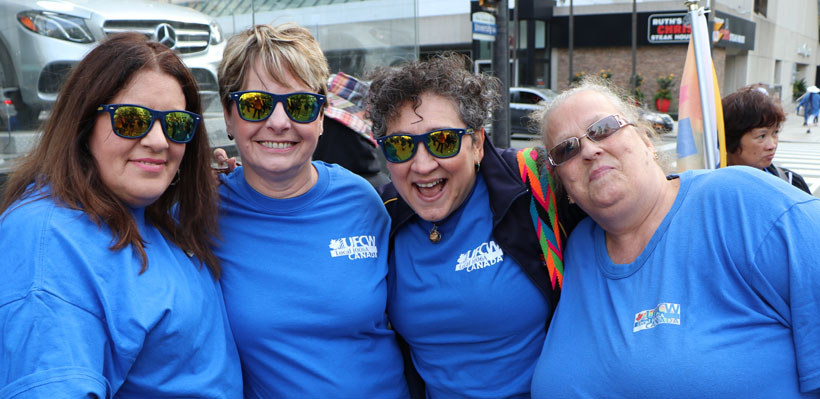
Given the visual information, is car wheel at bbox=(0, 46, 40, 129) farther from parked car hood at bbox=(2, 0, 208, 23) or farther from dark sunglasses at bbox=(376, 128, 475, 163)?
dark sunglasses at bbox=(376, 128, 475, 163)

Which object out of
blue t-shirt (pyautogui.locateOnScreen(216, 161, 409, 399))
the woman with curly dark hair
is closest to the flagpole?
the woman with curly dark hair

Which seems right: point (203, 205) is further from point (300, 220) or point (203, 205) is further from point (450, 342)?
point (450, 342)

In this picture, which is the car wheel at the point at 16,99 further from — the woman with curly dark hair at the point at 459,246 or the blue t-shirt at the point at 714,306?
the blue t-shirt at the point at 714,306

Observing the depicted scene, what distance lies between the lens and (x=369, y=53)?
28.8 ft

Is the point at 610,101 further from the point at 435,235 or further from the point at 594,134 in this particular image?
the point at 435,235

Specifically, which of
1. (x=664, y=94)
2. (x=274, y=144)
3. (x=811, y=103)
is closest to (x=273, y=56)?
(x=274, y=144)

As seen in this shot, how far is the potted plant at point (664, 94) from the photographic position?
1162 inches

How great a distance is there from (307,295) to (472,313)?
2.08 feet

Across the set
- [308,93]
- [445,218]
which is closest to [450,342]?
[445,218]

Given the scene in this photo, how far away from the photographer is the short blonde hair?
2459 millimetres

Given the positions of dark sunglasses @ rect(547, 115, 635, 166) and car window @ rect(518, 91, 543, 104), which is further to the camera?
car window @ rect(518, 91, 543, 104)

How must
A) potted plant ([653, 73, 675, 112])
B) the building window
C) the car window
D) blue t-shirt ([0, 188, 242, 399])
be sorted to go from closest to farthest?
blue t-shirt ([0, 188, 242, 399]) → the car window → potted plant ([653, 73, 675, 112]) → the building window

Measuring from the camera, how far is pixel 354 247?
257cm

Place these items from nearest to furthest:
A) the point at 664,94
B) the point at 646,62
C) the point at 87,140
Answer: the point at 87,140
the point at 664,94
the point at 646,62
